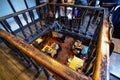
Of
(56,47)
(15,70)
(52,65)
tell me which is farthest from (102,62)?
(56,47)

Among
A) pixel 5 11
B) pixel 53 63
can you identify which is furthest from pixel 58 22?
pixel 53 63

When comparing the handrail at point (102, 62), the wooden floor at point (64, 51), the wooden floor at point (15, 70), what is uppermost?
Answer: the handrail at point (102, 62)

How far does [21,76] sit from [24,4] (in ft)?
7.69

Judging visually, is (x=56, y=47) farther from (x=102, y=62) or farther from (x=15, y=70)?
(x=102, y=62)

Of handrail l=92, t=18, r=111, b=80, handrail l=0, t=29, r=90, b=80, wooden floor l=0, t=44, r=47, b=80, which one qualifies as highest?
handrail l=0, t=29, r=90, b=80

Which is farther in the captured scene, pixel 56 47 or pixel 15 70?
pixel 56 47

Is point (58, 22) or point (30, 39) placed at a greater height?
point (58, 22)

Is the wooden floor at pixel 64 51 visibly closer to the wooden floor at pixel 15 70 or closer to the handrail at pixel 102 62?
the wooden floor at pixel 15 70

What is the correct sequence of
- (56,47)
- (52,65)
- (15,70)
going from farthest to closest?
(56,47)
(15,70)
(52,65)

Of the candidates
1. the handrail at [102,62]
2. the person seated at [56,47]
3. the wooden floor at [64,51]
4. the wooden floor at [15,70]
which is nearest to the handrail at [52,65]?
the handrail at [102,62]

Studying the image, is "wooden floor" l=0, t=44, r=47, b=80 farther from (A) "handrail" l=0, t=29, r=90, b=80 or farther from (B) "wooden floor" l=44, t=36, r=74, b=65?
(B) "wooden floor" l=44, t=36, r=74, b=65

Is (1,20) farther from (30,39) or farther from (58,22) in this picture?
(58,22)

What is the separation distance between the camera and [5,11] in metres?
2.52

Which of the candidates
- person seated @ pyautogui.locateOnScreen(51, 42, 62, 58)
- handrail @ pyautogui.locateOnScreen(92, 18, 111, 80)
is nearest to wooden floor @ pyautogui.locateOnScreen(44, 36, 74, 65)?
person seated @ pyautogui.locateOnScreen(51, 42, 62, 58)
